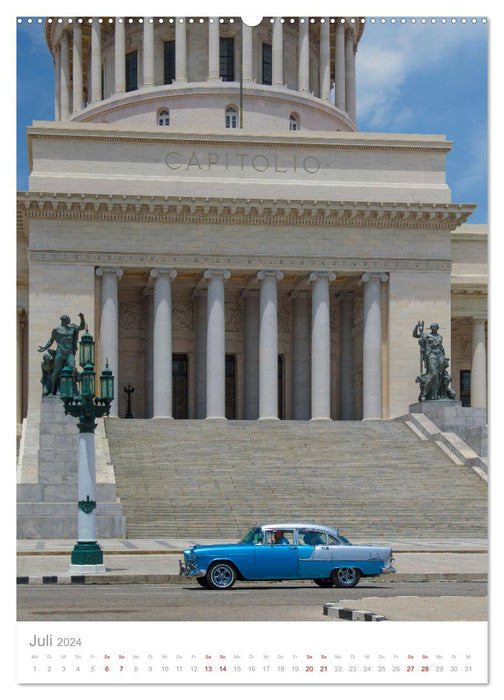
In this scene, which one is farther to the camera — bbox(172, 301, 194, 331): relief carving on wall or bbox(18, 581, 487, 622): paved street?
bbox(172, 301, 194, 331): relief carving on wall

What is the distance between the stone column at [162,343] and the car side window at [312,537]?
33.5 m

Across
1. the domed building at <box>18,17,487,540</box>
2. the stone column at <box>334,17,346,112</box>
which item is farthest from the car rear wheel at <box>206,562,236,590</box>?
the stone column at <box>334,17,346,112</box>

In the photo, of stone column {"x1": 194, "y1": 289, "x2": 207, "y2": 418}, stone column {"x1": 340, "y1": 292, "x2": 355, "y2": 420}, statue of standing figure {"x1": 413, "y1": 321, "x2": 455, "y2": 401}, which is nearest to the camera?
statue of standing figure {"x1": 413, "y1": 321, "x2": 455, "y2": 401}

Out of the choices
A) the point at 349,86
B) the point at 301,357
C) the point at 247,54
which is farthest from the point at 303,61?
the point at 301,357

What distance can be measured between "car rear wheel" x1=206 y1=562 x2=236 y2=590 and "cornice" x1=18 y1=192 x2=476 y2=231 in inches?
1387

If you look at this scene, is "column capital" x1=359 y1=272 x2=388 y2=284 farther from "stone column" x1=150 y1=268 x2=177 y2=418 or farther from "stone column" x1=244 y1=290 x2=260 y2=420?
"stone column" x1=150 y1=268 x2=177 y2=418

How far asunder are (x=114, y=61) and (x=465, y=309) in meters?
26.0

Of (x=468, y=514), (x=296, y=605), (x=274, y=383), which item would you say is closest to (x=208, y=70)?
(x=274, y=383)

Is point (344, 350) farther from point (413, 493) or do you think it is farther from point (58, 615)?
point (58, 615)

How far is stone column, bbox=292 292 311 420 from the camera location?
6106 centimetres

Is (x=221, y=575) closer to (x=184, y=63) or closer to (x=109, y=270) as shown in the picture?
→ (x=109, y=270)

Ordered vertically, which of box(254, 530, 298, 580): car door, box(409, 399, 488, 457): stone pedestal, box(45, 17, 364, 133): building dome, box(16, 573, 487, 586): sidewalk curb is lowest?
box(16, 573, 487, 586): sidewalk curb

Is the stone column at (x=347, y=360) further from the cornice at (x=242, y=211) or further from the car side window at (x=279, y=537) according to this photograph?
the car side window at (x=279, y=537)

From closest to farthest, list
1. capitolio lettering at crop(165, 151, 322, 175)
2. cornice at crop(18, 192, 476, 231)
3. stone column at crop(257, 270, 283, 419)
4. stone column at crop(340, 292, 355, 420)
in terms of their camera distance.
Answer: cornice at crop(18, 192, 476, 231), stone column at crop(257, 270, 283, 419), capitolio lettering at crop(165, 151, 322, 175), stone column at crop(340, 292, 355, 420)
